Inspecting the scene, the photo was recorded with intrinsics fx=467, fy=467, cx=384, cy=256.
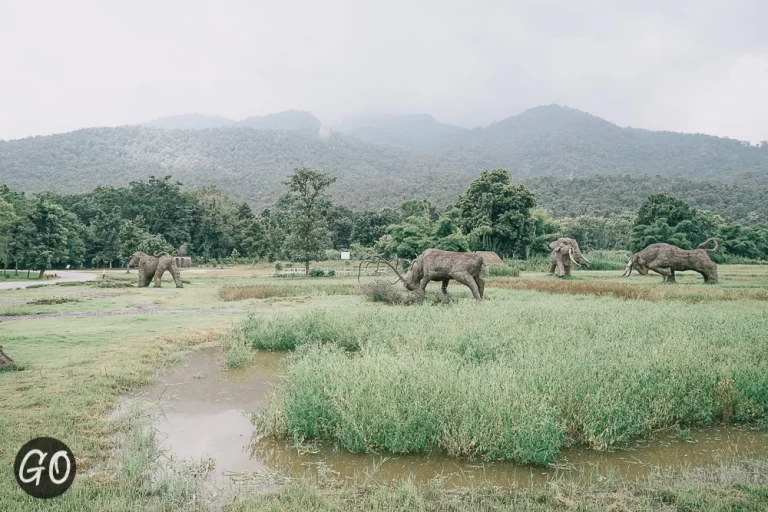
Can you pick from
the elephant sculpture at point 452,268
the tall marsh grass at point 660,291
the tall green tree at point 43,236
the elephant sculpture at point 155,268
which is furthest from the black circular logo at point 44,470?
the tall green tree at point 43,236

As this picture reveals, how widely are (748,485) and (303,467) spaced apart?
14.3 ft

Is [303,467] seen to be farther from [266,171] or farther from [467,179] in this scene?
[266,171]

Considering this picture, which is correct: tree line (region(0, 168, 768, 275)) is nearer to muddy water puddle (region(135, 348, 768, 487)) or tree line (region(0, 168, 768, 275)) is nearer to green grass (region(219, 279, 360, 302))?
green grass (region(219, 279, 360, 302))

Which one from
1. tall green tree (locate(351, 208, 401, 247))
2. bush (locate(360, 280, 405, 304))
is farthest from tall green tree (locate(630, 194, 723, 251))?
tall green tree (locate(351, 208, 401, 247))

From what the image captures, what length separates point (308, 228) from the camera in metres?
39.2

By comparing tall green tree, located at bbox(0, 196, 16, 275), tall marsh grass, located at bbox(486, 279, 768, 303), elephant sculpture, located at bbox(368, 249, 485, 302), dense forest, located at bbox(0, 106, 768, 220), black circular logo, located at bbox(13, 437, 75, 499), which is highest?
dense forest, located at bbox(0, 106, 768, 220)

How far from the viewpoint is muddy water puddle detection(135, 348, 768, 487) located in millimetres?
4953

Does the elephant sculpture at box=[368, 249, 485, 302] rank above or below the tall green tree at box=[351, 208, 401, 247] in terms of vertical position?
below

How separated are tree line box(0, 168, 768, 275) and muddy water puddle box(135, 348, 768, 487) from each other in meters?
32.5

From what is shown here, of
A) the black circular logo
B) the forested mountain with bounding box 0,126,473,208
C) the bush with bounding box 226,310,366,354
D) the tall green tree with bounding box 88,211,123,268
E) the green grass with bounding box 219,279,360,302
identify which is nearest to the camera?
the black circular logo

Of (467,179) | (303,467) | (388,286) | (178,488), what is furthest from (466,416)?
(467,179)

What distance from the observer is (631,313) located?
11977 mm

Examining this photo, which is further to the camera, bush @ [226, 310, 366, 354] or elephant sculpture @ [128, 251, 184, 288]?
elephant sculpture @ [128, 251, 184, 288]

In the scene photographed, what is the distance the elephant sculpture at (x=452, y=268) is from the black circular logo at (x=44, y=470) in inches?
493
